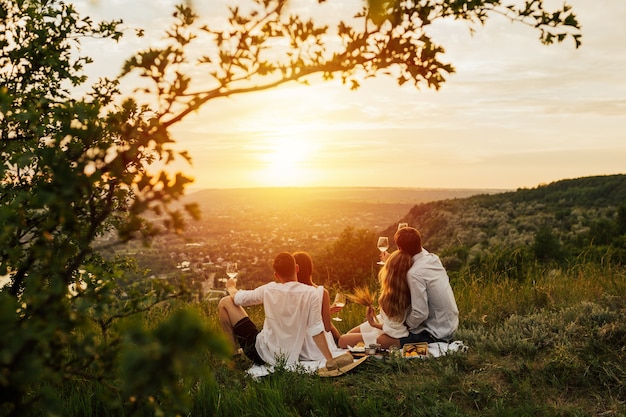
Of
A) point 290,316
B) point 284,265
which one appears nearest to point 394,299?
point 290,316

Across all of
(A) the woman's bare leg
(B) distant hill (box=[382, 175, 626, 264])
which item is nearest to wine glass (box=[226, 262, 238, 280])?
(A) the woman's bare leg

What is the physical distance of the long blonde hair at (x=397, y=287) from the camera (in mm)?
6441

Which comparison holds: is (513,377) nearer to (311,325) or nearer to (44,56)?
(311,325)

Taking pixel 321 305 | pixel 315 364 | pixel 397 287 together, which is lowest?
pixel 315 364

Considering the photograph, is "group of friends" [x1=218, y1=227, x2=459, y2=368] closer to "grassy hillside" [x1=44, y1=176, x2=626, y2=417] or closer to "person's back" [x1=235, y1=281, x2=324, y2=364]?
"person's back" [x1=235, y1=281, x2=324, y2=364]

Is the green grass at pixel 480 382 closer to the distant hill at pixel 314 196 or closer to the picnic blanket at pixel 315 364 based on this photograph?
the picnic blanket at pixel 315 364

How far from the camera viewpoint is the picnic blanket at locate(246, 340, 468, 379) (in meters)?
5.47

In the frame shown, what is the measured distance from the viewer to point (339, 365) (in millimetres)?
5504

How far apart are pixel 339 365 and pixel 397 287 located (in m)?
1.33

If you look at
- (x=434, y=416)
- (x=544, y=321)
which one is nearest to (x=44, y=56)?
(x=434, y=416)

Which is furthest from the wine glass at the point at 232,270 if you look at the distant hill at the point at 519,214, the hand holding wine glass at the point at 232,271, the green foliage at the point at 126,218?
the distant hill at the point at 519,214

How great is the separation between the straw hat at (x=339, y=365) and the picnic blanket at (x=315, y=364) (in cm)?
10

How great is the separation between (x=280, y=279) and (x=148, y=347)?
4.95 metres

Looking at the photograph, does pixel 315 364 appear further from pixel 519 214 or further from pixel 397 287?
pixel 519 214
